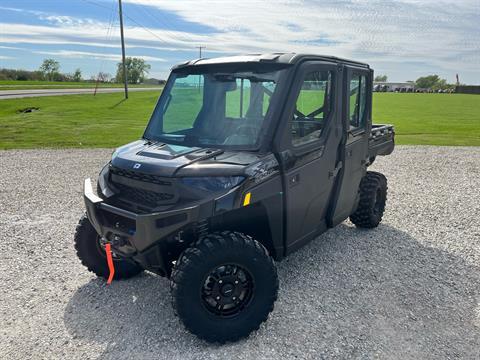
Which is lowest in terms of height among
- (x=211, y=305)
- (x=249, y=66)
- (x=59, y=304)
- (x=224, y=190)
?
(x=59, y=304)

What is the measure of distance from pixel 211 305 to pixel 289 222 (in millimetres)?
1020

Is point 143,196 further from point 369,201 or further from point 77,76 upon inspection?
point 77,76

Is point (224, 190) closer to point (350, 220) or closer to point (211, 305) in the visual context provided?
point (211, 305)

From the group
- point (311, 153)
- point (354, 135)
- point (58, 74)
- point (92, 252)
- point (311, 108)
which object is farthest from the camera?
point (58, 74)

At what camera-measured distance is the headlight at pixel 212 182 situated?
9.93ft

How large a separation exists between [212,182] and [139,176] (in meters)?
0.63

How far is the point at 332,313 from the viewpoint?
3.64m

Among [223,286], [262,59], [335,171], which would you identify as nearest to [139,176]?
[223,286]

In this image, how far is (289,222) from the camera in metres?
3.64

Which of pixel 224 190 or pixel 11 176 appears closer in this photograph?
pixel 224 190

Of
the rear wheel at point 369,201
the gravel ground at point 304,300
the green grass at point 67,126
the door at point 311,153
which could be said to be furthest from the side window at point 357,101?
the green grass at point 67,126

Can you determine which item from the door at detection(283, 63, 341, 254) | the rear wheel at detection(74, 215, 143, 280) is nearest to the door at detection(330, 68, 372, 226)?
the door at detection(283, 63, 341, 254)

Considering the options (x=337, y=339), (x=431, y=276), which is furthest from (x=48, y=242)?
(x=431, y=276)

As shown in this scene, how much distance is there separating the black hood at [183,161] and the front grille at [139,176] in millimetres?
37
